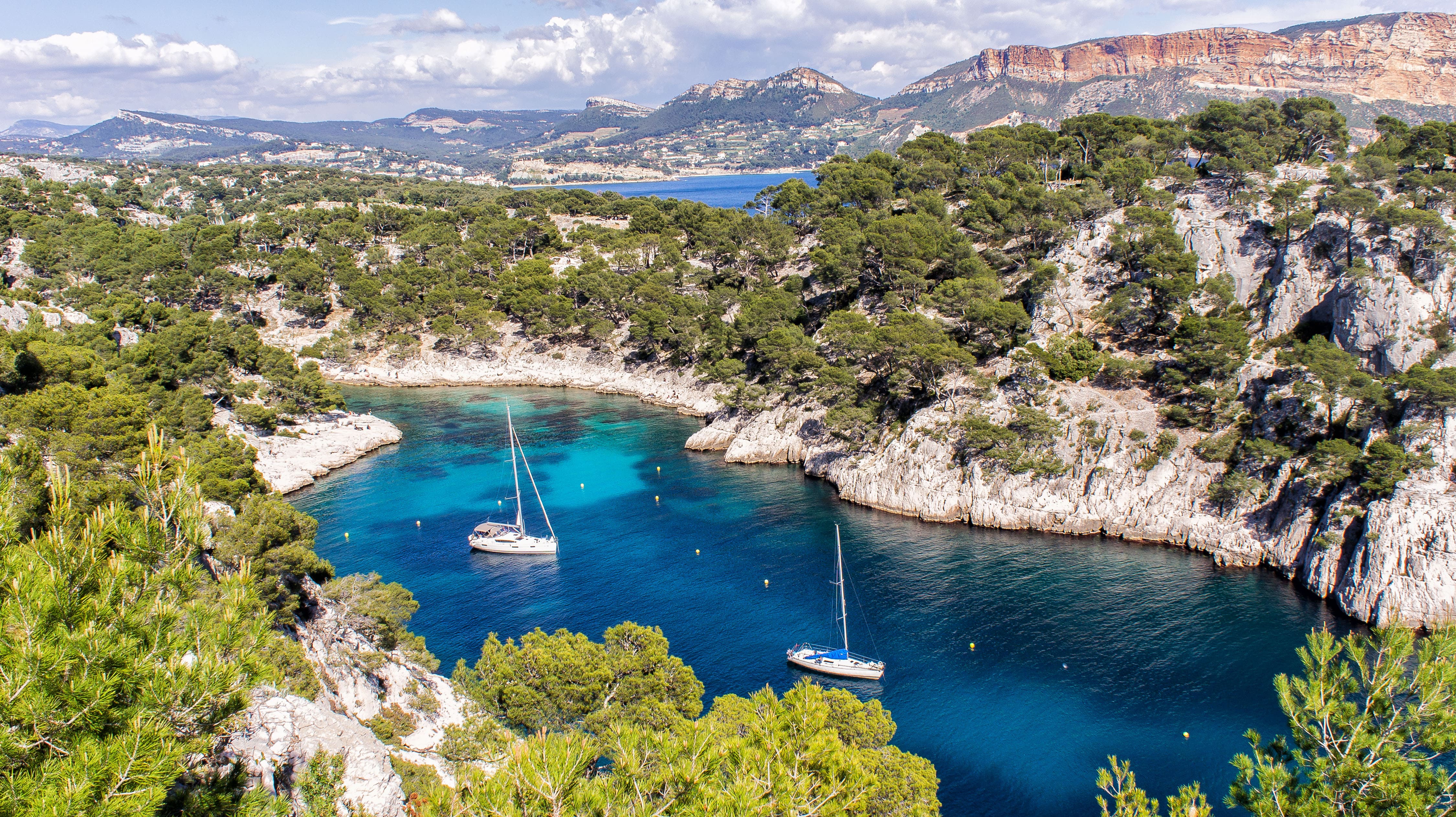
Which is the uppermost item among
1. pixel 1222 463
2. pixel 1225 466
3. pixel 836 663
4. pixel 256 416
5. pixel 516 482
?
pixel 1222 463

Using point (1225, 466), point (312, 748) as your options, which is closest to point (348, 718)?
point (312, 748)

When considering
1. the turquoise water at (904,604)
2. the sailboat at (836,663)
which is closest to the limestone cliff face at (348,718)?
the turquoise water at (904,604)

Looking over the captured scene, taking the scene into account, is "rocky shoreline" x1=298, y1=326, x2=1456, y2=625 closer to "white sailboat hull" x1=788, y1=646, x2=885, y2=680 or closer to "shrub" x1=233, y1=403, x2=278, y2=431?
"white sailboat hull" x1=788, y1=646, x2=885, y2=680

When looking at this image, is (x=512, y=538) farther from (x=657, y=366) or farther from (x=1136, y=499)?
(x=657, y=366)

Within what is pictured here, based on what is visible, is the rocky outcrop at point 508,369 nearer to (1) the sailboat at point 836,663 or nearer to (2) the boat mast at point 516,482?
(2) the boat mast at point 516,482

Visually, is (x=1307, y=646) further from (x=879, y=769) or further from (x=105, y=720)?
(x=105, y=720)

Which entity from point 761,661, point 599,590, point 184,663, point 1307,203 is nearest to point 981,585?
point 761,661
